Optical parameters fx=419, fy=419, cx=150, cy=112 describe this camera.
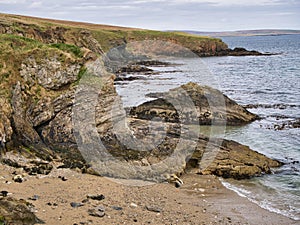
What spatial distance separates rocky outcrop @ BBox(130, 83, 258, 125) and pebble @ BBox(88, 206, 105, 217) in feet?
53.9

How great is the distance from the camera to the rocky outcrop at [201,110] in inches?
1222

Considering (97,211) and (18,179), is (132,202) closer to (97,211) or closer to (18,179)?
(97,211)

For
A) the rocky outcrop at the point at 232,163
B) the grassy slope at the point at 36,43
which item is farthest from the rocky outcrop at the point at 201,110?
the rocky outcrop at the point at 232,163

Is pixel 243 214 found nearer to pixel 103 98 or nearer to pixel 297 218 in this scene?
pixel 297 218

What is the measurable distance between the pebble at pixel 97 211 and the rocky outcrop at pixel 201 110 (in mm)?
16437

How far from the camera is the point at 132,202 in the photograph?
15.5m

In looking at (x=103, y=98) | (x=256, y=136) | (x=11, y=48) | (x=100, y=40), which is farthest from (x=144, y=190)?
(x=100, y=40)

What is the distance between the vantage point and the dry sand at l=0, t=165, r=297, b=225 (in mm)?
13602

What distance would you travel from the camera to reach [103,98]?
22078 mm

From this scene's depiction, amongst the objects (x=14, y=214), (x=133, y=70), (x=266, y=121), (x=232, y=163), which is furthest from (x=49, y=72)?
(x=133, y=70)

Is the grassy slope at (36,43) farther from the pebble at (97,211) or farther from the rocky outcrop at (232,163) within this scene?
the pebble at (97,211)

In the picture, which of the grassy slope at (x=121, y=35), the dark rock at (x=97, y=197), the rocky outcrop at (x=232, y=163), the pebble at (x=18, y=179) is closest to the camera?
the dark rock at (x=97, y=197)

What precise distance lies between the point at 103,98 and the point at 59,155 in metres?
4.14

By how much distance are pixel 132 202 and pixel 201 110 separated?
56.8ft
